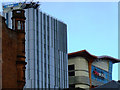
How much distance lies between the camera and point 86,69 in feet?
529

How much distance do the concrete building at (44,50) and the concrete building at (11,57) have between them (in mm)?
76351

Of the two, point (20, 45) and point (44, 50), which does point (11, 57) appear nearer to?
point (20, 45)

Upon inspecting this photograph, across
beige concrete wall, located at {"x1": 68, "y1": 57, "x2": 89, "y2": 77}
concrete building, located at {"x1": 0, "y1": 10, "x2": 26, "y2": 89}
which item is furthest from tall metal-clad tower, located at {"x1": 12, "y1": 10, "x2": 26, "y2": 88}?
beige concrete wall, located at {"x1": 68, "y1": 57, "x2": 89, "y2": 77}

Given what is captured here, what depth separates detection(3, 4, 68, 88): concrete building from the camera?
12596 cm

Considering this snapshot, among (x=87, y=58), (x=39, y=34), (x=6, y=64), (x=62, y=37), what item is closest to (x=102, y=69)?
(x=87, y=58)

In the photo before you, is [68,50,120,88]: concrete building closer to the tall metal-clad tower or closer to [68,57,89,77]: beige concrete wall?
[68,57,89,77]: beige concrete wall

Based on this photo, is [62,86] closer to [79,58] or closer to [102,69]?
[79,58]

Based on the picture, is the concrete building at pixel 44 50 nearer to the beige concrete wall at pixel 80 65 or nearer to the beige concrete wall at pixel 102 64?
the beige concrete wall at pixel 80 65

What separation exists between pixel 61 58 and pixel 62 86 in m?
8.88

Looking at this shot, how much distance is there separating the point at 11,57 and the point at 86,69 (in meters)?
119

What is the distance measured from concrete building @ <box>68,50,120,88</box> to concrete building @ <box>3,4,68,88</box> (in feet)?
58.1

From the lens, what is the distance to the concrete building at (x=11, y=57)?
4247 cm

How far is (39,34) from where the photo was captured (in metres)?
131

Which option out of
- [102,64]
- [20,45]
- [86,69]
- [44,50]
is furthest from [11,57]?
[102,64]
